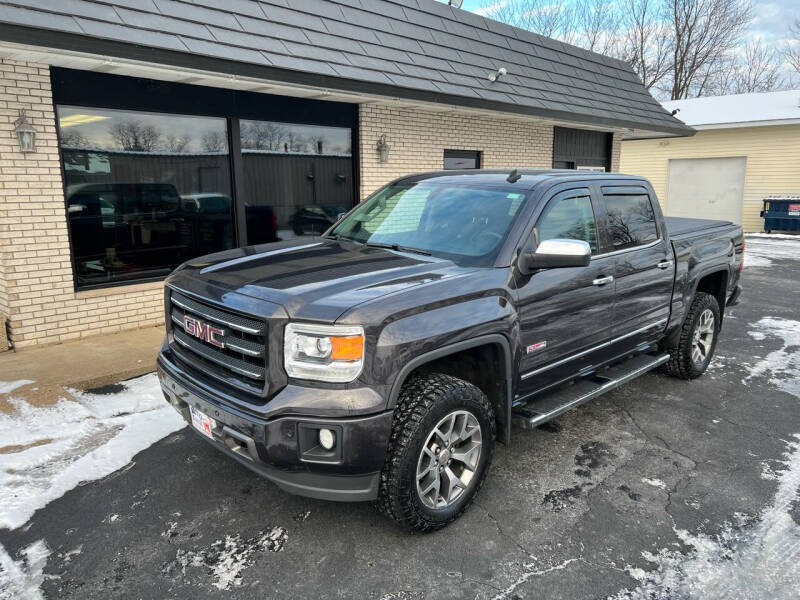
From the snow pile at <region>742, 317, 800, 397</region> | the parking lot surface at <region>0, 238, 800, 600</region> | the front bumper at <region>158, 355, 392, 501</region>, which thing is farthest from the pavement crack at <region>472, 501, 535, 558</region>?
the snow pile at <region>742, 317, 800, 397</region>

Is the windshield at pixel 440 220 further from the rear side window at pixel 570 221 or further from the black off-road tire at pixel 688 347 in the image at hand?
the black off-road tire at pixel 688 347

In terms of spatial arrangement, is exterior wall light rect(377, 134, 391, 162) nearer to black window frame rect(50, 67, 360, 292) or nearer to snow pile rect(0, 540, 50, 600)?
black window frame rect(50, 67, 360, 292)

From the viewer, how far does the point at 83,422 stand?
4.34 metres

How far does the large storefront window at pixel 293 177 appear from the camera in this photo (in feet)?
25.4

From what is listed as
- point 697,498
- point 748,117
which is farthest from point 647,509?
point 748,117

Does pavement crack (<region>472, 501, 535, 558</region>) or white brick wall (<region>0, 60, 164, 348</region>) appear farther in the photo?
white brick wall (<region>0, 60, 164, 348</region>)

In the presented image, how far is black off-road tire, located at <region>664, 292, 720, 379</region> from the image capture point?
5.25 metres

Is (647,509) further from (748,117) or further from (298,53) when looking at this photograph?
(748,117)

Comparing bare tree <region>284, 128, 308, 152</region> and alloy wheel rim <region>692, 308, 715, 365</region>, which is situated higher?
bare tree <region>284, 128, 308, 152</region>

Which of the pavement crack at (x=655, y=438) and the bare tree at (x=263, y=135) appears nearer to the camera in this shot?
the pavement crack at (x=655, y=438)

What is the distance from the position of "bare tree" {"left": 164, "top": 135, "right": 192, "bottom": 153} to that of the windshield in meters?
3.49

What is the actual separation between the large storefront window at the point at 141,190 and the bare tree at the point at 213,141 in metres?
0.01

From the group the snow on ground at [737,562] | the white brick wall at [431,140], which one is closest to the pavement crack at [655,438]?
the snow on ground at [737,562]

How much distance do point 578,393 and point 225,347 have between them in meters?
2.37
